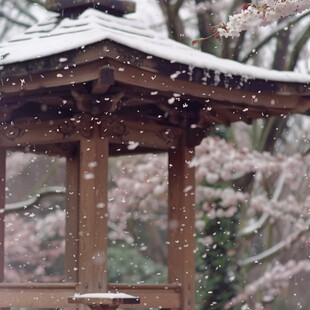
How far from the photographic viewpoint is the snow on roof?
450cm

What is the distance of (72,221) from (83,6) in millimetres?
1709

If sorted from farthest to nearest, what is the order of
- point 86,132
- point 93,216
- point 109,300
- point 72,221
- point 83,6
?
point 72,221 < point 83,6 < point 86,132 < point 93,216 < point 109,300

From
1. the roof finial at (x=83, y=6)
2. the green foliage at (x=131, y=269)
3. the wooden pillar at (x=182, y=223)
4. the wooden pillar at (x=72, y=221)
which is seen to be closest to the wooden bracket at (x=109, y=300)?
the wooden pillar at (x=182, y=223)

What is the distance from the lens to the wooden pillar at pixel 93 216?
481 cm

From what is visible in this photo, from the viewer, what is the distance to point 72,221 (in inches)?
226

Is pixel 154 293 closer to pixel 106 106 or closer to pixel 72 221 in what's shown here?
pixel 72 221

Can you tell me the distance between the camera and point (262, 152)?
374 inches

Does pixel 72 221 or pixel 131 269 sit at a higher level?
pixel 131 269

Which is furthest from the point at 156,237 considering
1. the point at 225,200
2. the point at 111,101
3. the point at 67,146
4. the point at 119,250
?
the point at 111,101

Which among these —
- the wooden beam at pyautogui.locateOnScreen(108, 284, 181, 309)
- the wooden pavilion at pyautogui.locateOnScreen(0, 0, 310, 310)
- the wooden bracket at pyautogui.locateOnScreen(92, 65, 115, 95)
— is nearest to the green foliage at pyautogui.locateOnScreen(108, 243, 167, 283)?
the wooden pavilion at pyautogui.locateOnScreen(0, 0, 310, 310)

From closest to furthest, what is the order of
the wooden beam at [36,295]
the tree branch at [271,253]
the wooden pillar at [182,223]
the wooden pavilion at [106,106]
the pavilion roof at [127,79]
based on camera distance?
the pavilion roof at [127,79], the wooden pavilion at [106,106], the wooden beam at [36,295], the wooden pillar at [182,223], the tree branch at [271,253]

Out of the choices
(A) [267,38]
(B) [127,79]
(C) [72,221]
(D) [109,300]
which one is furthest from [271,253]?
(D) [109,300]

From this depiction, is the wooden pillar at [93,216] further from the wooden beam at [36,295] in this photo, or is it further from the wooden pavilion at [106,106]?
the wooden beam at [36,295]

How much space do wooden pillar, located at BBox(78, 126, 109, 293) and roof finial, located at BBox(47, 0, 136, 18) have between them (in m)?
1.10
